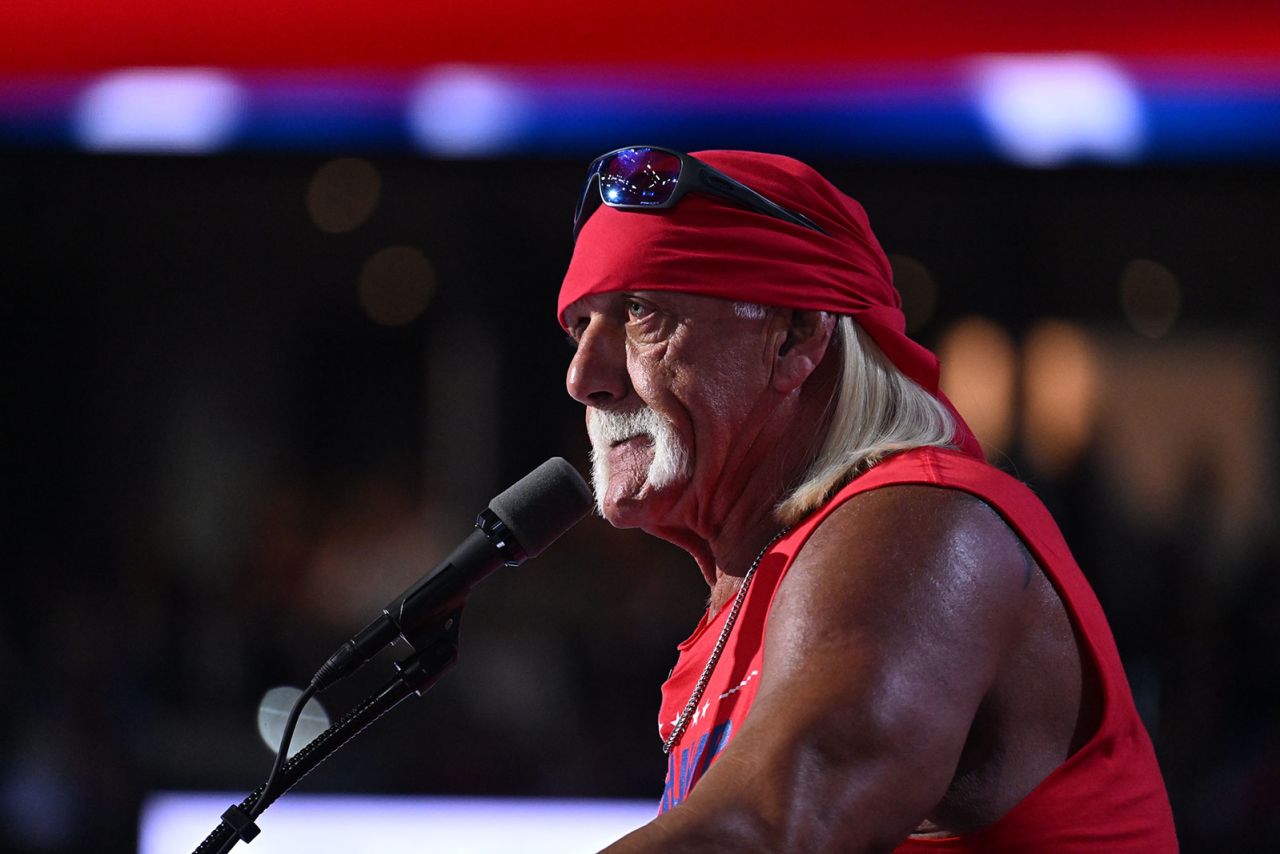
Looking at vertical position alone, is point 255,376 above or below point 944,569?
above

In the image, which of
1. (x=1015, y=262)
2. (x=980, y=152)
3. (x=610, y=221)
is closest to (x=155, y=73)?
(x=610, y=221)

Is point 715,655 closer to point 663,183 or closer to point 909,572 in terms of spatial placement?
point 909,572

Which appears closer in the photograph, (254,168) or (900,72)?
(900,72)

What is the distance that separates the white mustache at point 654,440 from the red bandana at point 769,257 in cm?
16

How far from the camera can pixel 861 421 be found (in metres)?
1.55

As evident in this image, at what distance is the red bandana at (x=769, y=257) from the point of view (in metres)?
1.58

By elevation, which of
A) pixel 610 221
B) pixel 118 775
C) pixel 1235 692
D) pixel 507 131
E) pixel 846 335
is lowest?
pixel 1235 692

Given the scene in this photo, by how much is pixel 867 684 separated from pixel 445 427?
398cm

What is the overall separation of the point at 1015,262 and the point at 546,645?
2.12 m

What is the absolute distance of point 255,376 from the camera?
510cm

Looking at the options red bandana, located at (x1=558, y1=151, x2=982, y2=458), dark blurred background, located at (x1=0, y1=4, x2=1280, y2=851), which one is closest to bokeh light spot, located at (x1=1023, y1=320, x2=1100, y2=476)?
dark blurred background, located at (x1=0, y1=4, x2=1280, y2=851)

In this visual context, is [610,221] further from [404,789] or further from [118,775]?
[118,775]

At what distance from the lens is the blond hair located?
57.8 inches

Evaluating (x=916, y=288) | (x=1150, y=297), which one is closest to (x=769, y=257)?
(x=916, y=288)
